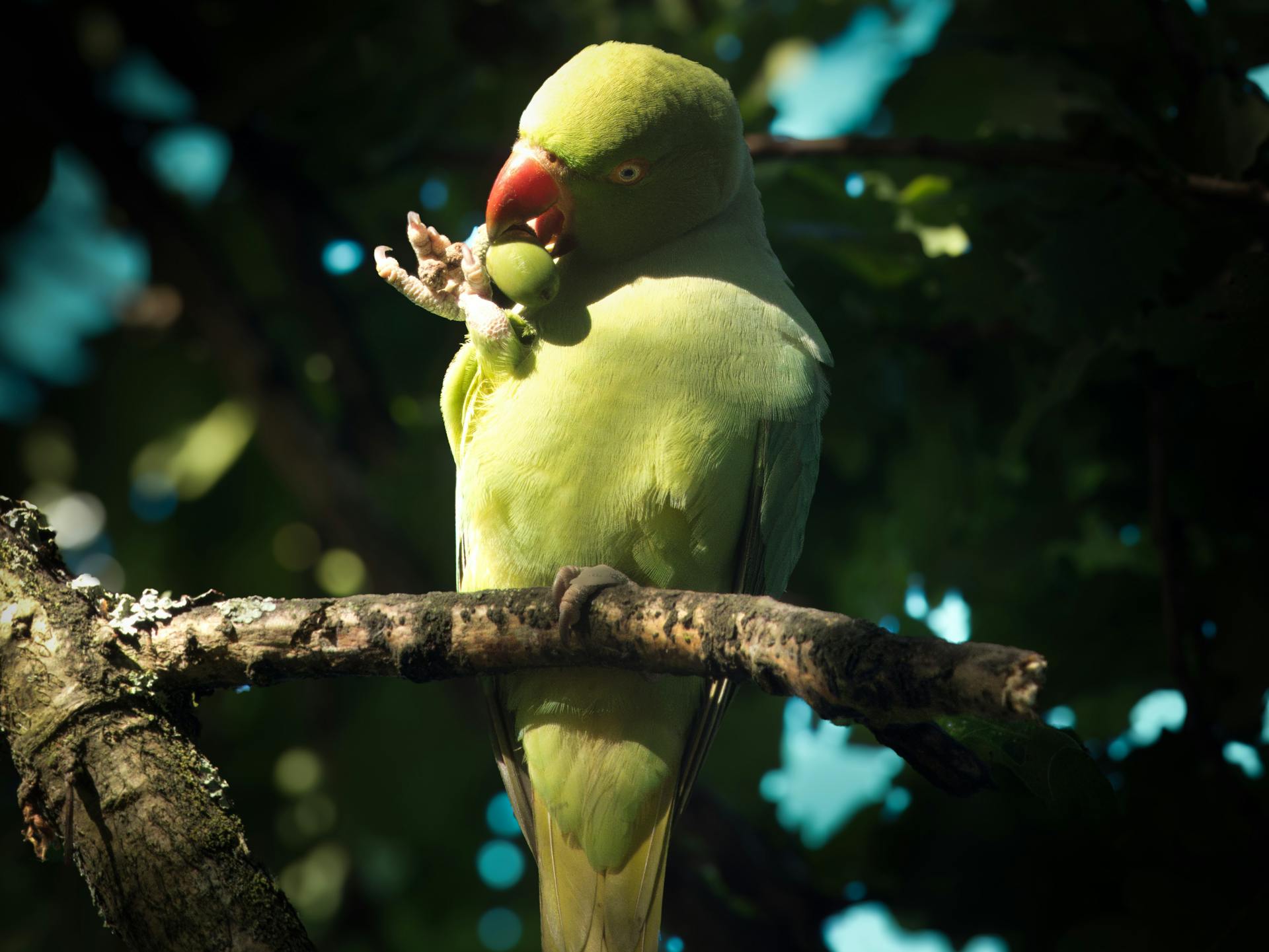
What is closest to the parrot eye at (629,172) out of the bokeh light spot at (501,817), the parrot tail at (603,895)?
the parrot tail at (603,895)

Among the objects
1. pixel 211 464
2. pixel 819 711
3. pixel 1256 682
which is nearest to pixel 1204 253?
pixel 1256 682

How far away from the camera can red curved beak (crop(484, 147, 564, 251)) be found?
276cm

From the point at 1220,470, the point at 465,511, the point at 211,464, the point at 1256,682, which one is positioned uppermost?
the point at 465,511

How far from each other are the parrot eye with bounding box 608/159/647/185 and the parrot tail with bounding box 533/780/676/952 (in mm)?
1589

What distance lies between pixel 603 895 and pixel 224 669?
1129mm

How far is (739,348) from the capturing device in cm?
276

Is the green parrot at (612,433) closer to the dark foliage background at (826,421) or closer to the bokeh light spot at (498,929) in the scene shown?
the dark foliage background at (826,421)

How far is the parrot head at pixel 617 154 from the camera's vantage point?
2770 millimetres

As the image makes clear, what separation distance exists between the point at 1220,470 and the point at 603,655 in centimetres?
257

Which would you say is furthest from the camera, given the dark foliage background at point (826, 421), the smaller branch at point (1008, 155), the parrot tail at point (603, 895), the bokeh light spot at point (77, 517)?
the bokeh light spot at point (77, 517)

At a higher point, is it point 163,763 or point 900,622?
point 163,763

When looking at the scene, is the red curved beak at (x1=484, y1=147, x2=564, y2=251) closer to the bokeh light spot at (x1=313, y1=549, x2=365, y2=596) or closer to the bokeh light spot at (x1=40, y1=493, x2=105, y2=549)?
the bokeh light spot at (x1=313, y1=549, x2=365, y2=596)

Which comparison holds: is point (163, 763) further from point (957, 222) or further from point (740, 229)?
point (957, 222)

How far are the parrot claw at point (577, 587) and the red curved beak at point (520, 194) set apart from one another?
0.94m
